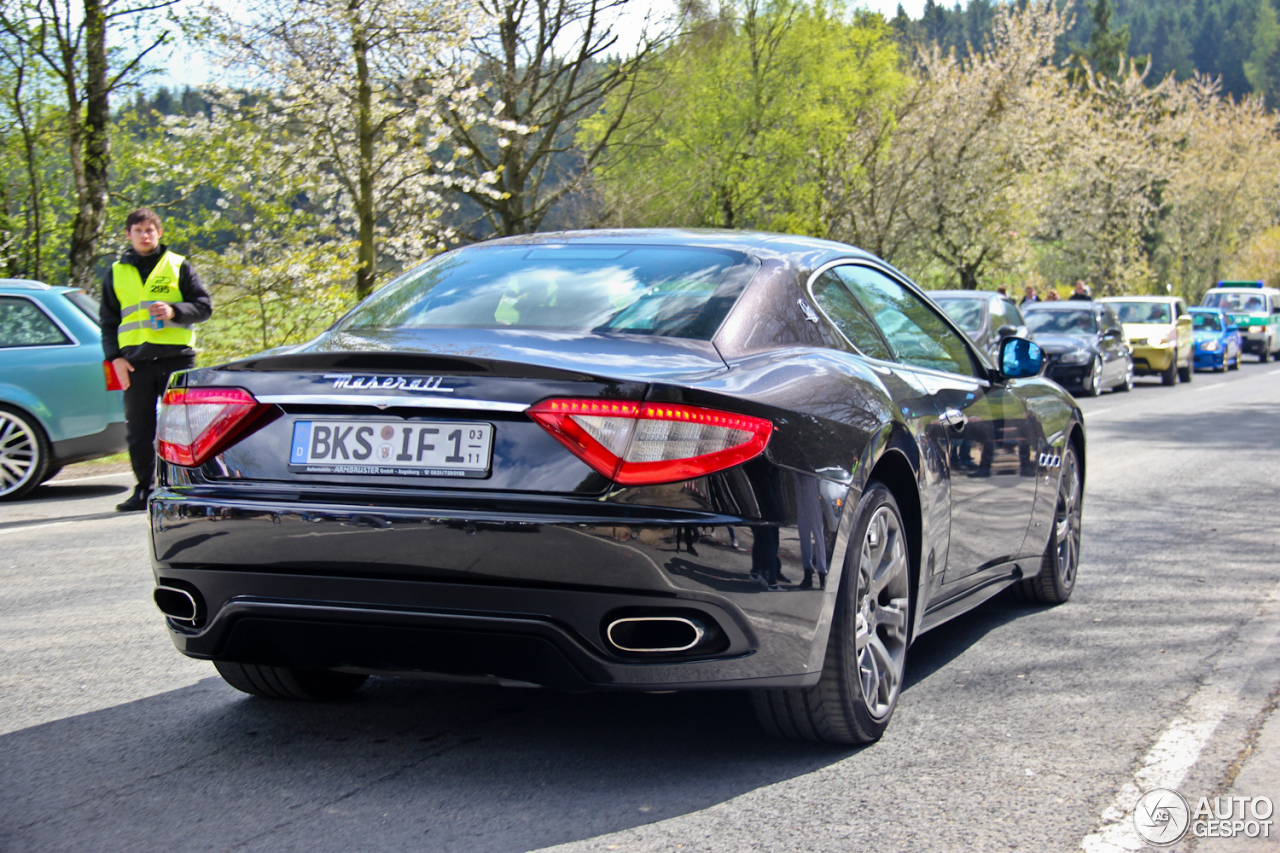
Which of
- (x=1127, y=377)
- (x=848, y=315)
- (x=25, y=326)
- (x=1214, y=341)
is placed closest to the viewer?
(x=848, y=315)

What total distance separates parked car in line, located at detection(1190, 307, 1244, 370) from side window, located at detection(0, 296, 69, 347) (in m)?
29.9

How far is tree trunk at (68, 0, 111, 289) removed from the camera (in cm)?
1670

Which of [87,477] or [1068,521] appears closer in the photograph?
[1068,521]

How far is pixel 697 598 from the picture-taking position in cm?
323

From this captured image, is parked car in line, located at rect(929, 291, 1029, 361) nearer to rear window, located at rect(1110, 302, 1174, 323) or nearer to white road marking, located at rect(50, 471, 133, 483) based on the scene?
white road marking, located at rect(50, 471, 133, 483)

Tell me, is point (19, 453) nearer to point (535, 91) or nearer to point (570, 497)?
point (570, 497)

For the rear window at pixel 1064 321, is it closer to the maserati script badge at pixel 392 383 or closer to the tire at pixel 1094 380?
the tire at pixel 1094 380

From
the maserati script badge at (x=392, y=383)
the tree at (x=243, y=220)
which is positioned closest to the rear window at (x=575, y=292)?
the maserati script badge at (x=392, y=383)

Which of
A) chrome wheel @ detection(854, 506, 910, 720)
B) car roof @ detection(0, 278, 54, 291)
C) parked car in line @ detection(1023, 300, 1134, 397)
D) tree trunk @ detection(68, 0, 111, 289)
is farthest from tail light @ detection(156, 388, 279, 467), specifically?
parked car in line @ detection(1023, 300, 1134, 397)

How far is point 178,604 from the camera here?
361 cm

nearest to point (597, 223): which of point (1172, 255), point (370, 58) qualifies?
point (370, 58)

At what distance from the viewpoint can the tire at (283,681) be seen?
13.8 feet

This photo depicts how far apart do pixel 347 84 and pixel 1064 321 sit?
42.5 feet

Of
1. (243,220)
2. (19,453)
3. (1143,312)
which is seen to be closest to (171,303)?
(19,453)
